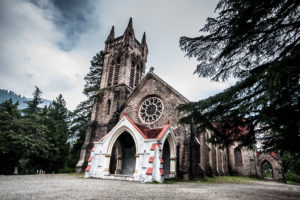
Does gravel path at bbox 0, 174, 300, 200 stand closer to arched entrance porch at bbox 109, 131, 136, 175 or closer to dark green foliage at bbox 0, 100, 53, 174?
arched entrance porch at bbox 109, 131, 136, 175

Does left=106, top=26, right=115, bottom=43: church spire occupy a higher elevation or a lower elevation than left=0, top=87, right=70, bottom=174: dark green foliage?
higher

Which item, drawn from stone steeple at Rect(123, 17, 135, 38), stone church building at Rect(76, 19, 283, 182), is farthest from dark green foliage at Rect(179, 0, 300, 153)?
stone steeple at Rect(123, 17, 135, 38)

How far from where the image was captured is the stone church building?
12216 mm

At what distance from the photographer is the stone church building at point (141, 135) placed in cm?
1222

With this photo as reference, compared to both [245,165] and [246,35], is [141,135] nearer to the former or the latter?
[246,35]

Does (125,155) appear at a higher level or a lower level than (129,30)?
lower

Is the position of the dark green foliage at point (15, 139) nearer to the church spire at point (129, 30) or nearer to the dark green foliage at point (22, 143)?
the dark green foliage at point (22, 143)

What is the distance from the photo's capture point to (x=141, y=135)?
12219mm

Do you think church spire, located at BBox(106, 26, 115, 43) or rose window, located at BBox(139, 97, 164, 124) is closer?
rose window, located at BBox(139, 97, 164, 124)

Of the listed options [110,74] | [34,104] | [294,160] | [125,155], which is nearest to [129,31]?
[110,74]

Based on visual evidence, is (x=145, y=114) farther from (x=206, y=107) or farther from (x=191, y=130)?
(x=206, y=107)

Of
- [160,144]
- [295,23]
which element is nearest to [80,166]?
[160,144]

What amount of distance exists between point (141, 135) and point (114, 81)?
1122 centimetres

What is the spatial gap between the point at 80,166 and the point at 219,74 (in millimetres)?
16057
